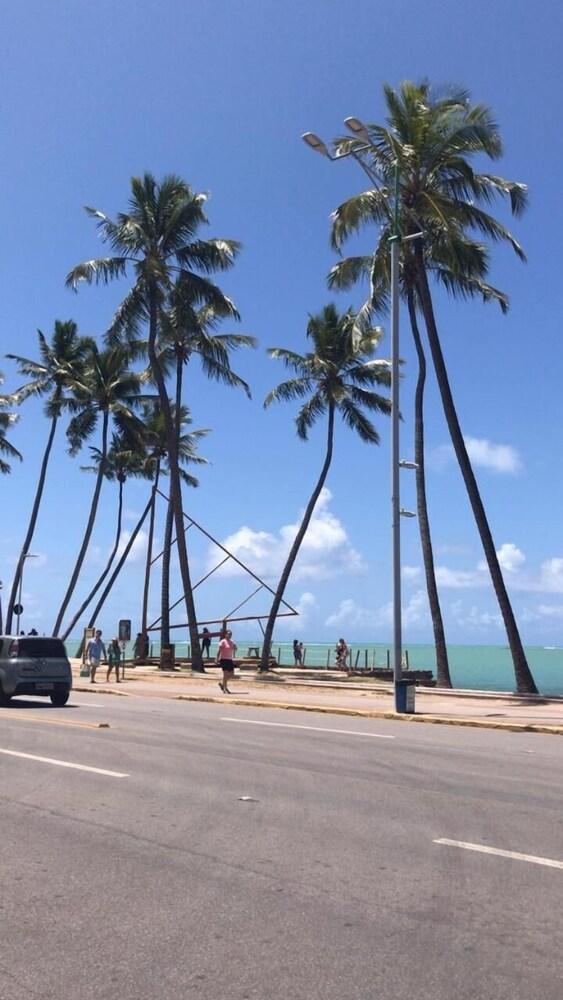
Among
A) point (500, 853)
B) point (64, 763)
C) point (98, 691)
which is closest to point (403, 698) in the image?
point (64, 763)

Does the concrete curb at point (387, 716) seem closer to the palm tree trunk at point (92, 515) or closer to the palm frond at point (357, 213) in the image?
the palm frond at point (357, 213)

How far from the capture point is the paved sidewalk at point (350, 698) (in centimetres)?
1986

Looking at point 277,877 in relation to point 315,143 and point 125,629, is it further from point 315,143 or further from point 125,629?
point 125,629

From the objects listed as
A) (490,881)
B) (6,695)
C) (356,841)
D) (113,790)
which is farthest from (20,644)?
(490,881)

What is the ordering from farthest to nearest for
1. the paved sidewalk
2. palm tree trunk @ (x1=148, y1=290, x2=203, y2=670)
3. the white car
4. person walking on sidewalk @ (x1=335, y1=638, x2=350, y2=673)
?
person walking on sidewalk @ (x1=335, y1=638, x2=350, y2=673) → palm tree trunk @ (x1=148, y1=290, x2=203, y2=670) → the white car → the paved sidewalk

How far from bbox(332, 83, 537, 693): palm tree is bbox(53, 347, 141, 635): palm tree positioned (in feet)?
77.5

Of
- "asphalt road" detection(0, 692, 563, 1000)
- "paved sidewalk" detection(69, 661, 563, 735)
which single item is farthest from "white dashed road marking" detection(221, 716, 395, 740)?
"asphalt road" detection(0, 692, 563, 1000)

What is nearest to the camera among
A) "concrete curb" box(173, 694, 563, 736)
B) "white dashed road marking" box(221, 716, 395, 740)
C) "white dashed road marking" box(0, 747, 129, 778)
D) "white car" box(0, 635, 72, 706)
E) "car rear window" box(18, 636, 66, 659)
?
"white dashed road marking" box(0, 747, 129, 778)

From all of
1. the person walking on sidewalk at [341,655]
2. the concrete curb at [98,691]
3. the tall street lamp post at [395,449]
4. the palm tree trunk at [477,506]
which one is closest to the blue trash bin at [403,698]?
the tall street lamp post at [395,449]

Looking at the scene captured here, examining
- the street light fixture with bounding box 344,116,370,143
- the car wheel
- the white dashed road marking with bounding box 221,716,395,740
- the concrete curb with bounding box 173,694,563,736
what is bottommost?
the white dashed road marking with bounding box 221,716,395,740

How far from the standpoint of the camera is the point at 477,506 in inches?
1091

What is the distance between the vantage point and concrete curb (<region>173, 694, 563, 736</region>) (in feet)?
59.3

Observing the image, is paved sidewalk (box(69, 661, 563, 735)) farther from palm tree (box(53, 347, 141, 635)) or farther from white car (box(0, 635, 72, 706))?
palm tree (box(53, 347, 141, 635))

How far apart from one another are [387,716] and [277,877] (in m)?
14.1
